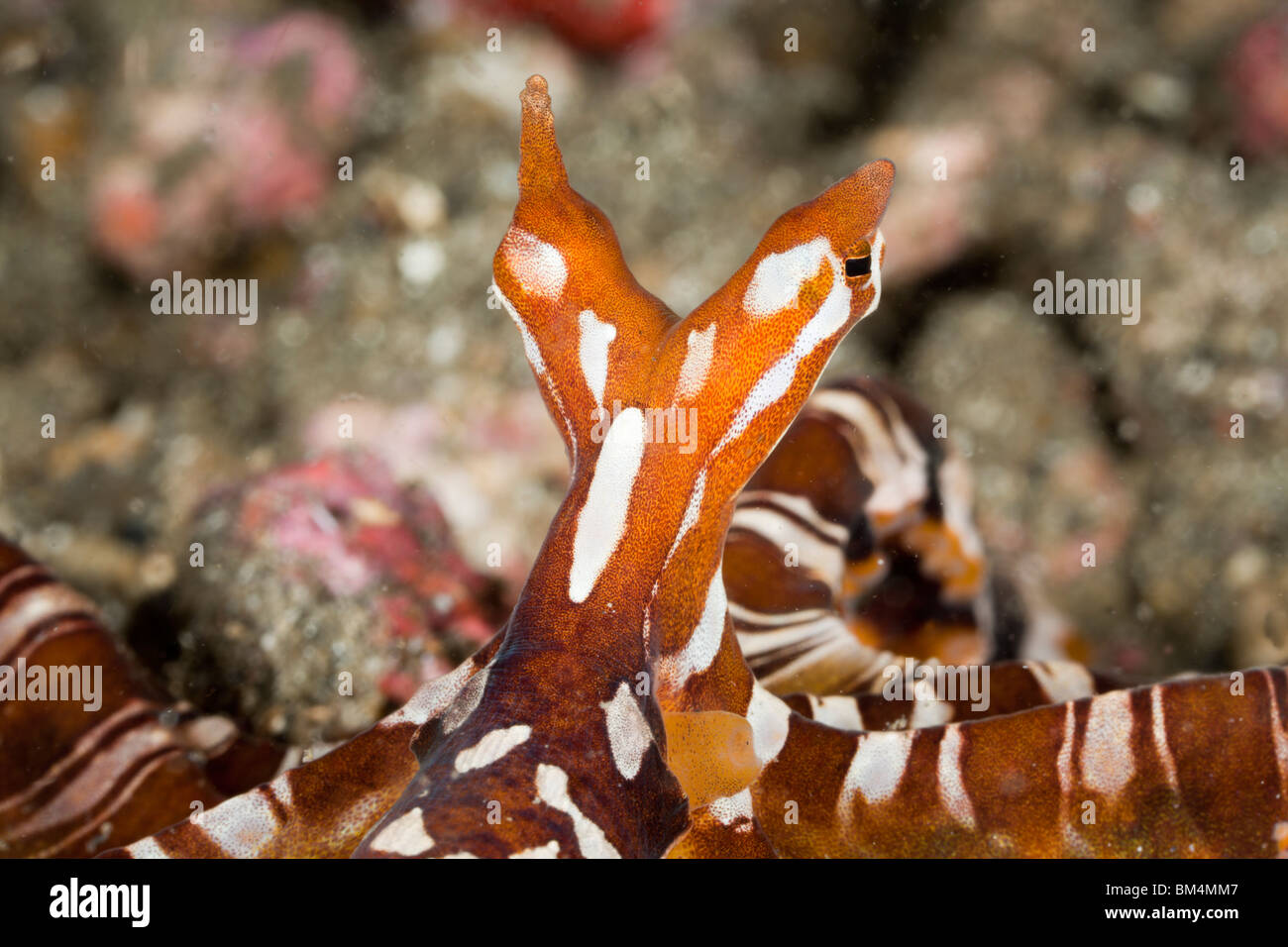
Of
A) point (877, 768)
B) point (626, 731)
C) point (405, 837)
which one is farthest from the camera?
point (877, 768)

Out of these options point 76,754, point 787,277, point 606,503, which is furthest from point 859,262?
point 76,754

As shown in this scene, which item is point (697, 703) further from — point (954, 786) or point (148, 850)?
point (148, 850)

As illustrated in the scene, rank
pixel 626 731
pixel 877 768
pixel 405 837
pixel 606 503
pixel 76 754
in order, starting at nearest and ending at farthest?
pixel 405 837 < pixel 626 731 < pixel 606 503 < pixel 877 768 < pixel 76 754

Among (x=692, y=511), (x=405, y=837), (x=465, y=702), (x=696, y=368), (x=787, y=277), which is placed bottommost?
(x=405, y=837)

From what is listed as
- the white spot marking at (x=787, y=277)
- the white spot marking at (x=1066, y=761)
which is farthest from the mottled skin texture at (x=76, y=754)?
the white spot marking at (x=1066, y=761)

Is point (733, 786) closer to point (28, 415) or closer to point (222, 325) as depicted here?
point (222, 325)

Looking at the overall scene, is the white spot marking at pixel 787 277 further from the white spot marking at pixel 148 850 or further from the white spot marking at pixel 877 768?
the white spot marking at pixel 148 850

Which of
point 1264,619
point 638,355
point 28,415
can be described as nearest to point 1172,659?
point 1264,619
